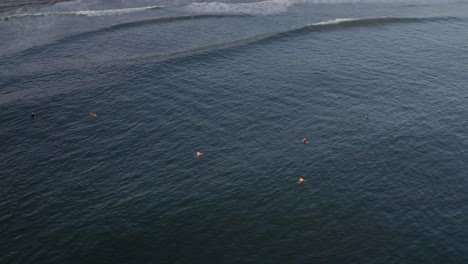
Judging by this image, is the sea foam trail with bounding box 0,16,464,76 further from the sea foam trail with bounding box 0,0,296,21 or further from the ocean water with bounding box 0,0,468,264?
the sea foam trail with bounding box 0,0,296,21

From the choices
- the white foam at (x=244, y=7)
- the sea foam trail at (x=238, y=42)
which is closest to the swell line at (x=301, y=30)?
the sea foam trail at (x=238, y=42)

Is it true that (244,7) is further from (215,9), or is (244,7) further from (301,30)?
(301,30)

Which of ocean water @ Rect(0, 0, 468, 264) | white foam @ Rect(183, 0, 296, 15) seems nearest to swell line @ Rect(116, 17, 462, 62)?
ocean water @ Rect(0, 0, 468, 264)

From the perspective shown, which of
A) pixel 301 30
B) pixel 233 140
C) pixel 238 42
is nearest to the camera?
pixel 233 140

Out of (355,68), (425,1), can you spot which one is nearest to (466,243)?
(355,68)

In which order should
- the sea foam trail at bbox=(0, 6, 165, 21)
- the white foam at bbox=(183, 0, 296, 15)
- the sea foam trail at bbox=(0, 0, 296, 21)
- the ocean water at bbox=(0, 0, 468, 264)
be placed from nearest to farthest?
the ocean water at bbox=(0, 0, 468, 264) < the sea foam trail at bbox=(0, 6, 165, 21) < the sea foam trail at bbox=(0, 0, 296, 21) < the white foam at bbox=(183, 0, 296, 15)

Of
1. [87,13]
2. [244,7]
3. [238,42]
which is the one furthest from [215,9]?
[87,13]

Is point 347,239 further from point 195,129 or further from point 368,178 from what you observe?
point 195,129

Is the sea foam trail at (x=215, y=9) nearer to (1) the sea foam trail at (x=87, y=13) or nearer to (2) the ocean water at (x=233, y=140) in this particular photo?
(1) the sea foam trail at (x=87, y=13)
